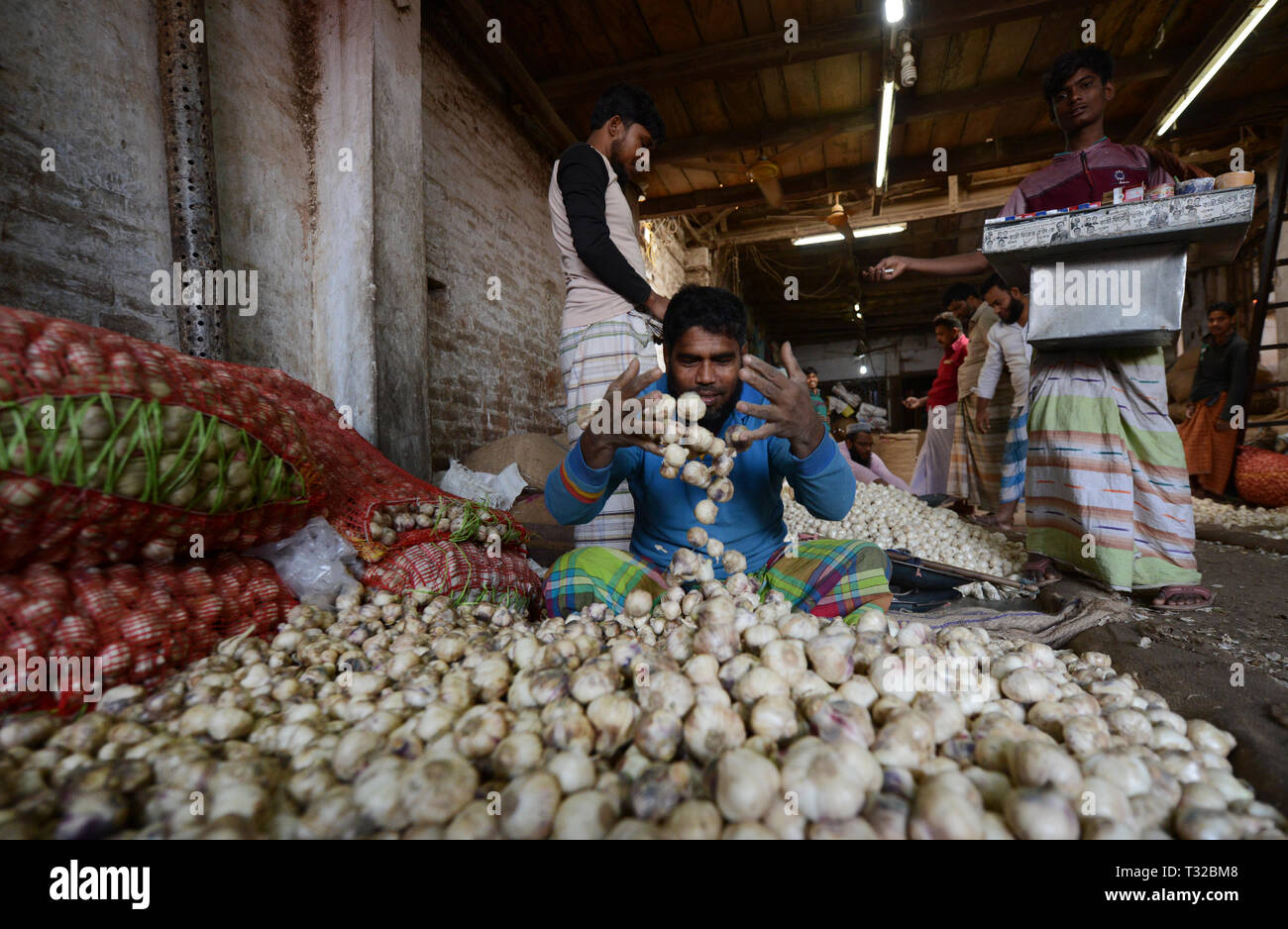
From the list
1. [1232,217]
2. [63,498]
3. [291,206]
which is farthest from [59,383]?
[1232,217]

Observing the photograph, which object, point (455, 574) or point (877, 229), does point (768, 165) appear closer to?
point (877, 229)

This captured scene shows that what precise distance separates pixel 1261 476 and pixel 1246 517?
88 cm

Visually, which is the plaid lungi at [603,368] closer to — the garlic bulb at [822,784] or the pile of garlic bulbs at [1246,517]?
the garlic bulb at [822,784]

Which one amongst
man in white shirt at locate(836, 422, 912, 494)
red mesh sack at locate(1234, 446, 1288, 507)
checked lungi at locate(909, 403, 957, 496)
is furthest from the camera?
man in white shirt at locate(836, 422, 912, 494)

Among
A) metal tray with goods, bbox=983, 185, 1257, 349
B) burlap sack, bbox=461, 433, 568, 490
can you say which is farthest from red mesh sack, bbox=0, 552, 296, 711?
metal tray with goods, bbox=983, 185, 1257, 349

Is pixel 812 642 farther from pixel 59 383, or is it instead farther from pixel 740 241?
pixel 740 241

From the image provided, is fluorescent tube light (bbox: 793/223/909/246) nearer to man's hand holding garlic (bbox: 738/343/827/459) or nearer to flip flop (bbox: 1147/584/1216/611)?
flip flop (bbox: 1147/584/1216/611)

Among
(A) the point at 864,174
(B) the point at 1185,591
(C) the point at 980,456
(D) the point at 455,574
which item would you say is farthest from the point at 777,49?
(D) the point at 455,574

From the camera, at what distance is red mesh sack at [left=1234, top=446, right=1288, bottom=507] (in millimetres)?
5867

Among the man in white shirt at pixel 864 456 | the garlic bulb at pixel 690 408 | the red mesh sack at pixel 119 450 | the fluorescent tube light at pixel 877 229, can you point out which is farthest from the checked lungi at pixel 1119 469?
the fluorescent tube light at pixel 877 229

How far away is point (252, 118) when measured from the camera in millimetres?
3037

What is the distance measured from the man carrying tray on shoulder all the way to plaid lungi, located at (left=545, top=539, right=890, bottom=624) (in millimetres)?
1507

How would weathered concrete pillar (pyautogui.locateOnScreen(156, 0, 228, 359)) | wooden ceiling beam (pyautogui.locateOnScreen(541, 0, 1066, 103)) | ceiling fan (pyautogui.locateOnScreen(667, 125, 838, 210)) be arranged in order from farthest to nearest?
ceiling fan (pyautogui.locateOnScreen(667, 125, 838, 210)) < wooden ceiling beam (pyautogui.locateOnScreen(541, 0, 1066, 103)) < weathered concrete pillar (pyautogui.locateOnScreen(156, 0, 228, 359))

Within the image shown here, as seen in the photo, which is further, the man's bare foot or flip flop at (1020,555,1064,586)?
flip flop at (1020,555,1064,586)
